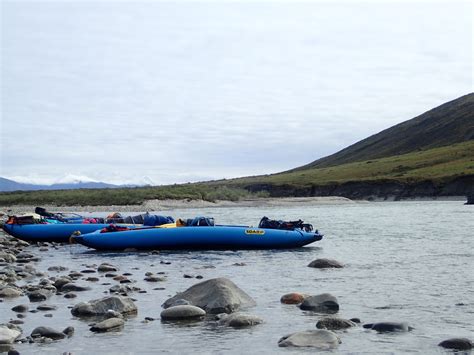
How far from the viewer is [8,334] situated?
1183 centimetres

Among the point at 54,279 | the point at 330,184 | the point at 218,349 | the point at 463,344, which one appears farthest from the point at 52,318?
the point at 330,184

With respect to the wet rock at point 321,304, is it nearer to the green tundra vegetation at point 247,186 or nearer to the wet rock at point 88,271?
the wet rock at point 88,271

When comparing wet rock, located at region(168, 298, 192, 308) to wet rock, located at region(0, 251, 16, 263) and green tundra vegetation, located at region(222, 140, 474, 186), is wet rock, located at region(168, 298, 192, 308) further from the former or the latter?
green tundra vegetation, located at region(222, 140, 474, 186)

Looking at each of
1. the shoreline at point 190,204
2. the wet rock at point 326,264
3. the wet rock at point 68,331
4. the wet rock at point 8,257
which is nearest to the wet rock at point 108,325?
the wet rock at point 68,331

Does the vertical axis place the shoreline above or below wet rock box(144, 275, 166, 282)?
above

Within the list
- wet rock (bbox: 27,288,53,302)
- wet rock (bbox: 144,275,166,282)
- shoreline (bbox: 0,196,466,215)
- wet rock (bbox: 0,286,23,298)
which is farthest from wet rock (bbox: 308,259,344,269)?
shoreline (bbox: 0,196,466,215)

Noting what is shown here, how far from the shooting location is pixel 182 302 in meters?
15.0

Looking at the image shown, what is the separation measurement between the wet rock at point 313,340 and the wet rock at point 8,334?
493 cm

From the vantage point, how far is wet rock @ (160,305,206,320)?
46.1 feet

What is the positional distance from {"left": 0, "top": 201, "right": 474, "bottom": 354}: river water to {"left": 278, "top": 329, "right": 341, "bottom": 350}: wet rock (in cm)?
22

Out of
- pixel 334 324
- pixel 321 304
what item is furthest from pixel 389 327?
pixel 321 304

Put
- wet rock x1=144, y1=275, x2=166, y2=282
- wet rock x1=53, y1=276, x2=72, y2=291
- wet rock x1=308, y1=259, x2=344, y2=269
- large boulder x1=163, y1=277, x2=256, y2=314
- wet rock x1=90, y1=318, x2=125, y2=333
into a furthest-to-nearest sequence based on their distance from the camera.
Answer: wet rock x1=308, y1=259, x2=344, y2=269, wet rock x1=144, y1=275, x2=166, y2=282, wet rock x1=53, y1=276, x2=72, y2=291, large boulder x1=163, y1=277, x2=256, y2=314, wet rock x1=90, y1=318, x2=125, y2=333

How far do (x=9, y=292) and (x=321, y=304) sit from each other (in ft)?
26.5

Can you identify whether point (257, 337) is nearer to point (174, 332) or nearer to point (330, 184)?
point (174, 332)
